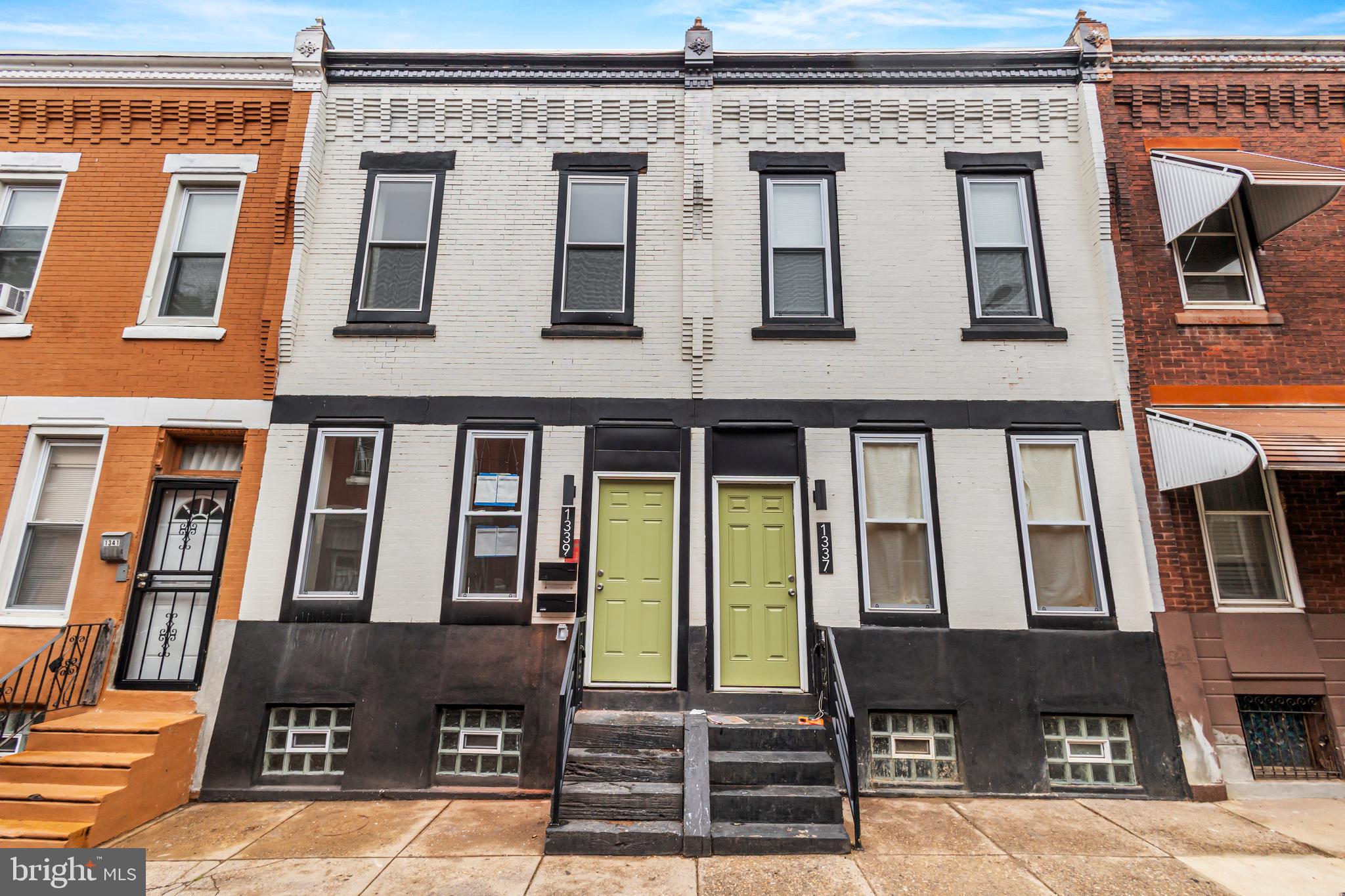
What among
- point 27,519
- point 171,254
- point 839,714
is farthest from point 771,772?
point 171,254

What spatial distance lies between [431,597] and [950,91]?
835 centimetres

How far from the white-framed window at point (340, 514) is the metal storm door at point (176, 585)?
1.00 metres

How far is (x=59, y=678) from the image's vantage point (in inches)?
249

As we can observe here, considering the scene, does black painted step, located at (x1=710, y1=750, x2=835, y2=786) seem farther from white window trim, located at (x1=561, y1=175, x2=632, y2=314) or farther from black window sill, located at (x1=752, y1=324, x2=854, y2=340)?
white window trim, located at (x1=561, y1=175, x2=632, y2=314)

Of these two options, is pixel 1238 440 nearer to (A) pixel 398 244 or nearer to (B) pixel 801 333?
(B) pixel 801 333

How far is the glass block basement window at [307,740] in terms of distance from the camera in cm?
629

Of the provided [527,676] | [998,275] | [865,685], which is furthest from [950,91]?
[527,676]

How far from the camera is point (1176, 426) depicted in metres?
6.47

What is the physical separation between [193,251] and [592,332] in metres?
4.97

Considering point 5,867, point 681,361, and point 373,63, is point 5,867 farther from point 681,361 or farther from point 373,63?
point 373,63

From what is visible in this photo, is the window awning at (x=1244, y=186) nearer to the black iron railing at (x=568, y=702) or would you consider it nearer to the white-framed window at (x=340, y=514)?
the black iron railing at (x=568, y=702)

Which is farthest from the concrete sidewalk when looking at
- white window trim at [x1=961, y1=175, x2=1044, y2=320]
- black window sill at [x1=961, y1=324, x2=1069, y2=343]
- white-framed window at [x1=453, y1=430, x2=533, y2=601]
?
white window trim at [x1=961, y1=175, x2=1044, y2=320]

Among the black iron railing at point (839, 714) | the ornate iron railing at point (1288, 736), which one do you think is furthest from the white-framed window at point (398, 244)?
the ornate iron railing at point (1288, 736)

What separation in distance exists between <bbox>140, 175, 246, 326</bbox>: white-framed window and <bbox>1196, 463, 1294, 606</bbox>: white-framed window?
11.2m
